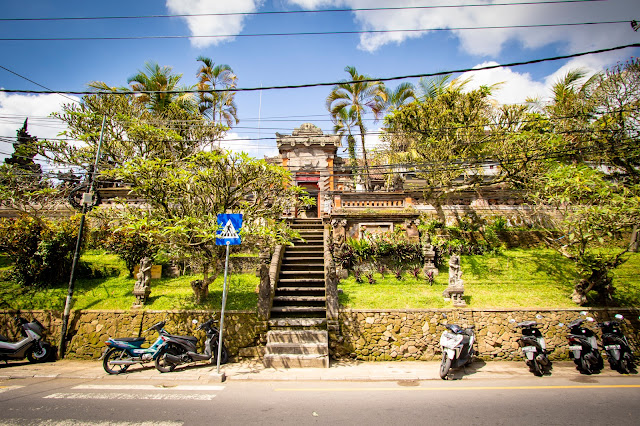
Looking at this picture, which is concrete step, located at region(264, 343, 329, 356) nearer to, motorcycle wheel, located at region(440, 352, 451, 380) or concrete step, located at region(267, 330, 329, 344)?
concrete step, located at region(267, 330, 329, 344)

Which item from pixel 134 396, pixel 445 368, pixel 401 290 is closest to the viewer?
pixel 134 396

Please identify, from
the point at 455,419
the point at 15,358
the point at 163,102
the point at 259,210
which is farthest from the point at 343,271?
the point at 163,102

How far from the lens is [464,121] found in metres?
14.3

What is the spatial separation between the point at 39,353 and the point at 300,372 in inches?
266

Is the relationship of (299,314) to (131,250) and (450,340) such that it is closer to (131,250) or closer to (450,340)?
(450,340)

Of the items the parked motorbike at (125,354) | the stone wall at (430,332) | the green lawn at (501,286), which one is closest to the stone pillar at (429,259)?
the green lawn at (501,286)

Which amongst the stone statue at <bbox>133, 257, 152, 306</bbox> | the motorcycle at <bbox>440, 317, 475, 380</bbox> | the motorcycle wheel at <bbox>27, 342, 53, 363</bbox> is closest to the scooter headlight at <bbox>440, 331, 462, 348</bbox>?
the motorcycle at <bbox>440, 317, 475, 380</bbox>

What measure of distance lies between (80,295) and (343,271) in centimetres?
862

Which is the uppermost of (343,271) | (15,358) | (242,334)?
(343,271)

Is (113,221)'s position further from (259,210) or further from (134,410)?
(134,410)

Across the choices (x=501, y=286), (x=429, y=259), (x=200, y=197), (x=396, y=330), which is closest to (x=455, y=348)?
(x=396, y=330)

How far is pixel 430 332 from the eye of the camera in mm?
7996

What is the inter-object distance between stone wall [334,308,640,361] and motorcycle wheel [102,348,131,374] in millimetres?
4911

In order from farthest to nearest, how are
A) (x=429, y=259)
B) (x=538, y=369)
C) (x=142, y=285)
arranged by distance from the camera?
(x=429, y=259) → (x=142, y=285) → (x=538, y=369)
